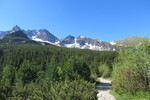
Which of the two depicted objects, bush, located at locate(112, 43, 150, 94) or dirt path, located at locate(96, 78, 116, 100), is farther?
dirt path, located at locate(96, 78, 116, 100)

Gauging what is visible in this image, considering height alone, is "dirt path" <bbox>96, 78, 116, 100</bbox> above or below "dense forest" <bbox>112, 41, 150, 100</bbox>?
below

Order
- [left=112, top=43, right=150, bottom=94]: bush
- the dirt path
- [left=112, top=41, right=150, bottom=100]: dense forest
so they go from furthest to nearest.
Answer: the dirt path, [left=112, top=43, right=150, bottom=94]: bush, [left=112, top=41, right=150, bottom=100]: dense forest

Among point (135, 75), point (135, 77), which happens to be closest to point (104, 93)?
point (135, 77)

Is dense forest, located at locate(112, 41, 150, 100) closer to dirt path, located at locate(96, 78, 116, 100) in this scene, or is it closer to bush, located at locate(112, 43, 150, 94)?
bush, located at locate(112, 43, 150, 94)

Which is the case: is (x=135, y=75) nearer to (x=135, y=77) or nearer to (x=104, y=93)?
(x=135, y=77)

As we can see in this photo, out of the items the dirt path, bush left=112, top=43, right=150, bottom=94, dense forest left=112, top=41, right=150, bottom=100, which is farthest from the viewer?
the dirt path

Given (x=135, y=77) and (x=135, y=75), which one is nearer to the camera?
(x=135, y=75)

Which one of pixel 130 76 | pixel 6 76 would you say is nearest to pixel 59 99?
pixel 130 76

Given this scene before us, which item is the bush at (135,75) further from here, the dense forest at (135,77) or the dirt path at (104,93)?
the dirt path at (104,93)

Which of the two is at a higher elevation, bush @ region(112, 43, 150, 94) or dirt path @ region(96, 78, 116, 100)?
bush @ region(112, 43, 150, 94)

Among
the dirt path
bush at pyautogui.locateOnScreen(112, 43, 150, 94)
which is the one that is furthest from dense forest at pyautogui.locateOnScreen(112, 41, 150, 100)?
the dirt path

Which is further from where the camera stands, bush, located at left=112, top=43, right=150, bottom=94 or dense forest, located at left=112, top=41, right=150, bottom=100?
bush, located at left=112, top=43, right=150, bottom=94

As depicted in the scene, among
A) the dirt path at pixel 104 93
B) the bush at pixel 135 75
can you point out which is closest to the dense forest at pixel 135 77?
the bush at pixel 135 75

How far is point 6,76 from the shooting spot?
3691 cm
